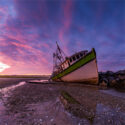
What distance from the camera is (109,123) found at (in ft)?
12.5

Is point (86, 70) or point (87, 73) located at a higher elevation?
point (86, 70)

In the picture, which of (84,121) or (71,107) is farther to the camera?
(71,107)

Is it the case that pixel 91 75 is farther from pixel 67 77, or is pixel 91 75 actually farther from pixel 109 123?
pixel 109 123

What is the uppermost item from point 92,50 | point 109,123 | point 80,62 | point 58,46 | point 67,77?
point 58,46

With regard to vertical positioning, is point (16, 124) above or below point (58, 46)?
below

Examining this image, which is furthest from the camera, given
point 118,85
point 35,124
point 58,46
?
point 58,46

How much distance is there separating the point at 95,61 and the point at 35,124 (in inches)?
661

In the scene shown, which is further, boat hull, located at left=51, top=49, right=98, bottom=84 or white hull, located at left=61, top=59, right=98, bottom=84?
white hull, located at left=61, top=59, right=98, bottom=84

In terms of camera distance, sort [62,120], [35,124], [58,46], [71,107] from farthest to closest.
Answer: [58,46] < [71,107] < [62,120] < [35,124]

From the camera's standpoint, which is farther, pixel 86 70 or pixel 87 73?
pixel 87 73

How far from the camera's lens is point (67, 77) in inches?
878

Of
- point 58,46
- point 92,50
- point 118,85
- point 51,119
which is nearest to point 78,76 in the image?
point 92,50

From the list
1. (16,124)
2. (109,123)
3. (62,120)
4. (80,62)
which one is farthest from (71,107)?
(80,62)

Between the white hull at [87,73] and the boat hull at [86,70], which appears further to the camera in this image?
the white hull at [87,73]
